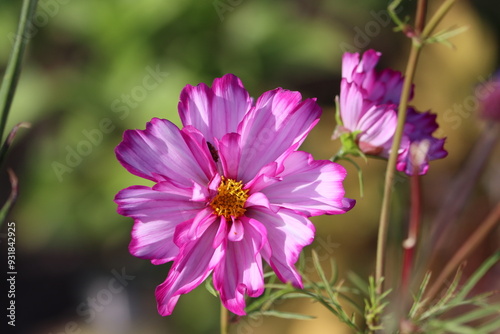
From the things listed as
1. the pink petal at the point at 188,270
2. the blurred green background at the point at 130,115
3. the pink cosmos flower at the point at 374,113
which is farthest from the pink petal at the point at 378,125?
the blurred green background at the point at 130,115

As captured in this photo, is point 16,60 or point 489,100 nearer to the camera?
point 16,60

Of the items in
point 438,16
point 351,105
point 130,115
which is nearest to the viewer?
point 438,16

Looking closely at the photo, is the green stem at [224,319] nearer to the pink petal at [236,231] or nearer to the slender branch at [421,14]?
the pink petal at [236,231]

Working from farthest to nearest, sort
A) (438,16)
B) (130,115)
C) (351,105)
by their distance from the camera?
(130,115) → (351,105) → (438,16)

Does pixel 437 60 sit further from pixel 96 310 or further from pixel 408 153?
pixel 408 153

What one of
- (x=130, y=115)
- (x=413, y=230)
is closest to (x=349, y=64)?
(x=413, y=230)

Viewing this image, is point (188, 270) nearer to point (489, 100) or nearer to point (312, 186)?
point (312, 186)

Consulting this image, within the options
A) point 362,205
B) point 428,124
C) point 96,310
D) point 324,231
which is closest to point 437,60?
point 362,205
